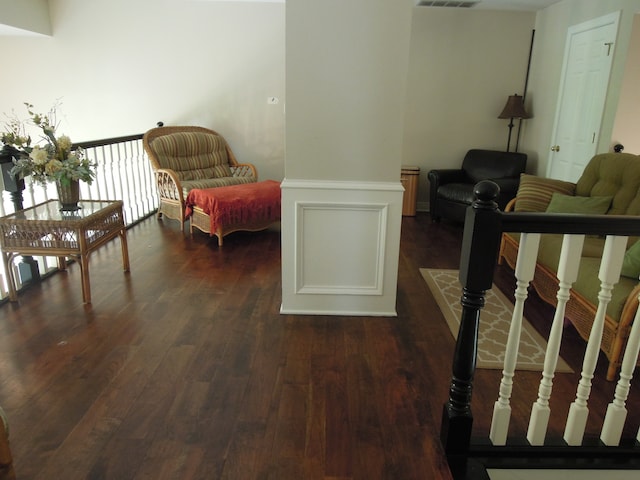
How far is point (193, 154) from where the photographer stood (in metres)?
5.36

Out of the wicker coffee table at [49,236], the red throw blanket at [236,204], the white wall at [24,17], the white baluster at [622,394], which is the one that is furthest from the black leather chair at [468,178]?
the white wall at [24,17]

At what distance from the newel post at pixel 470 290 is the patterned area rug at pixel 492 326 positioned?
740mm

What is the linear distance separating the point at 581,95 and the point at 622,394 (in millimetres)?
3807

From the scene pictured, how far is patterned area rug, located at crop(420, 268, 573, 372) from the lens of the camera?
7.87 feet

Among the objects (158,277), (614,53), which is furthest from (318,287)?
(614,53)

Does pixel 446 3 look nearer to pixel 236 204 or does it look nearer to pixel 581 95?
pixel 581 95

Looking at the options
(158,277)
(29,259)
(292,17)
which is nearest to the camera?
(292,17)

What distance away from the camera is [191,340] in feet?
8.32

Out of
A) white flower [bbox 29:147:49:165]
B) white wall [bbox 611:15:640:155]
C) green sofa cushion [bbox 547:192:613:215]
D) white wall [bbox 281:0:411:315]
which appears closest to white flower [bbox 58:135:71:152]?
white flower [bbox 29:147:49:165]

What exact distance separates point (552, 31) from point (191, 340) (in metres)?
5.22

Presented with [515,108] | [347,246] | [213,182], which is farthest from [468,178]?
[347,246]

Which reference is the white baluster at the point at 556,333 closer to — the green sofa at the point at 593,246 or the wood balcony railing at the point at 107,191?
the green sofa at the point at 593,246

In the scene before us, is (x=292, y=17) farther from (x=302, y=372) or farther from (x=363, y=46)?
(x=302, y=372)

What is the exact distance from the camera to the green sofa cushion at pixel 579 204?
10.7ft
